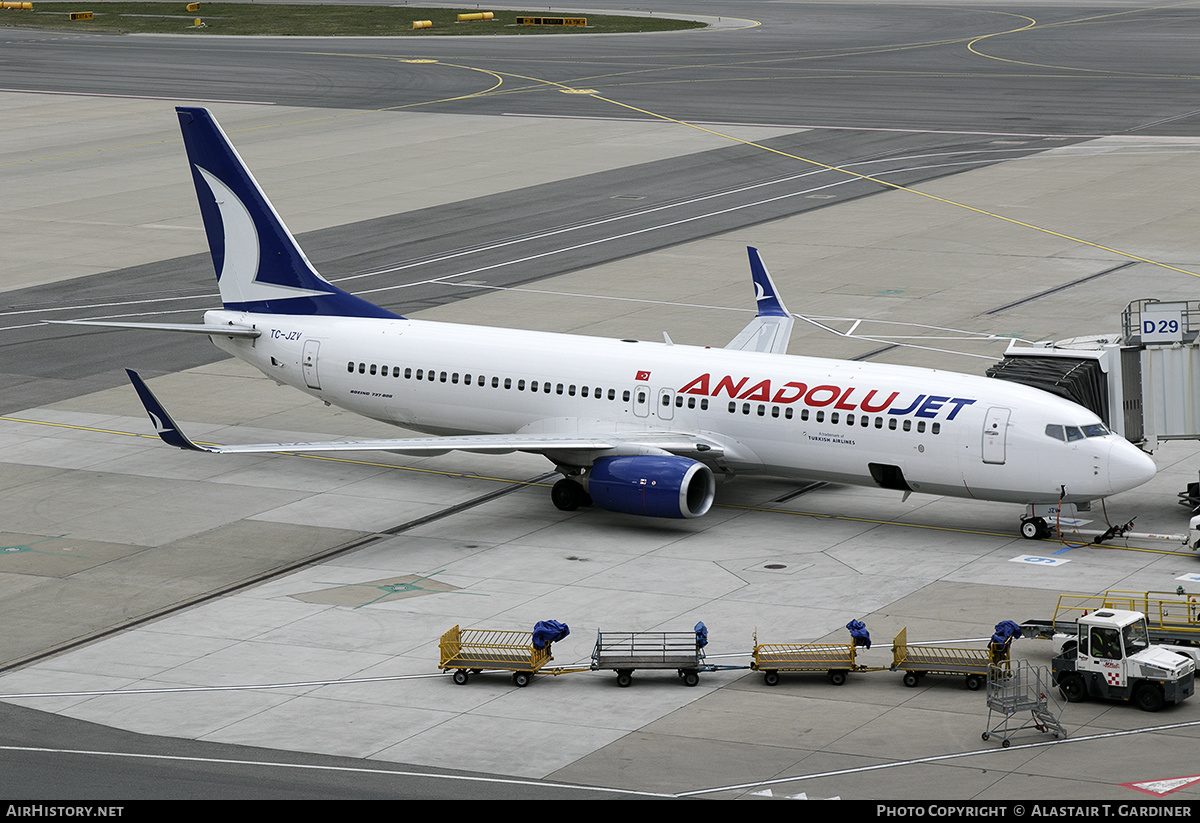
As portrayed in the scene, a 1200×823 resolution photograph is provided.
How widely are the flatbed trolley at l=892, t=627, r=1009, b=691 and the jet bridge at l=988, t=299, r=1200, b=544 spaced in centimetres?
1129

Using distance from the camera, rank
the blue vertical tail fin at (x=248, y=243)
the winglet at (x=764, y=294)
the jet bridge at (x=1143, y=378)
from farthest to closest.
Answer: the winglet at (x=764, y=294), the blue vertical tail fin at (x=248, y=243), the jet bridge at (x=1143, y=378)

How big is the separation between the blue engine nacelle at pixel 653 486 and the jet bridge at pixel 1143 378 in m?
8.09

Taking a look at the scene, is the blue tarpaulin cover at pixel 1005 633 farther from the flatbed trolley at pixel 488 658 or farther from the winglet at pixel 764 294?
the winglet at pixel 764 294

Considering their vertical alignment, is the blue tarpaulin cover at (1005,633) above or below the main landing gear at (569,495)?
below

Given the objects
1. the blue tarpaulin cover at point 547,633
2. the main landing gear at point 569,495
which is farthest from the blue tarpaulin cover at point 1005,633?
the main landing gear at point 569,495

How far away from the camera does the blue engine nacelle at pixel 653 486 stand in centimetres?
3906

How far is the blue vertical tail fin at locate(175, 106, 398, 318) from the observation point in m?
46.8

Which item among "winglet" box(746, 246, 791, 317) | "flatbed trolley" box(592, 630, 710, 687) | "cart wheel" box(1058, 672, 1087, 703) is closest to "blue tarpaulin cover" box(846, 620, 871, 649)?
"flatbed trolley" box(592, 630, 710, 687)

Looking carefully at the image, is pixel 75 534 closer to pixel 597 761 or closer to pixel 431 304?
pixel 597 761

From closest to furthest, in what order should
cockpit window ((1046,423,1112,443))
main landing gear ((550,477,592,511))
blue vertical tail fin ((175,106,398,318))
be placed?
cockpit window ((1046,423,1112,443)), main landing gear ((550,477,592,511)), blue vertical tail fin ((175,106,398,318))

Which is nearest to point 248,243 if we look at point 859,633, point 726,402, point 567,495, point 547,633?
point 567,495

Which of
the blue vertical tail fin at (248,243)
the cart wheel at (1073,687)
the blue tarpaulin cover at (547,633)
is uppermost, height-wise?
the blue vertical tail fin at (248,243)

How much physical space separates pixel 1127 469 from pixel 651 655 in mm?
13175

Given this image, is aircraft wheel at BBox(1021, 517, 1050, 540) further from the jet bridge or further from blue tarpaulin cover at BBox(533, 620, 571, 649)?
blue tarpaulin cover at BBox(533, 620, 571, 649)
